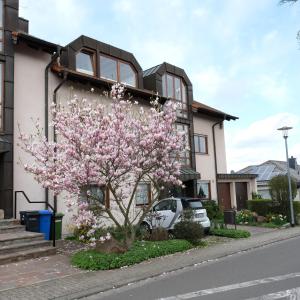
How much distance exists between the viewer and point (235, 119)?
2545cm

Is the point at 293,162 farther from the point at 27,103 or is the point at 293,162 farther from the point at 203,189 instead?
the point at 27,103

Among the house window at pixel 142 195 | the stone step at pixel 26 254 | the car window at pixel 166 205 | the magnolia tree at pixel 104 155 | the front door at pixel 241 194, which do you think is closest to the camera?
the stone step at pixel 26 254

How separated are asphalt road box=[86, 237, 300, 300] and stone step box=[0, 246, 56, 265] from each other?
3.62 metres

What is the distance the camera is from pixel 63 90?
1614cm

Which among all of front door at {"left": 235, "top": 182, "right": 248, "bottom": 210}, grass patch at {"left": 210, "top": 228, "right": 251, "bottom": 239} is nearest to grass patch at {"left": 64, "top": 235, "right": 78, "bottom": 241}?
grass patch at {"left": 210, "top": 228, "right": 251, "bottom": 239}

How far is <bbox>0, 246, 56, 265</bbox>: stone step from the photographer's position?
33.3ft

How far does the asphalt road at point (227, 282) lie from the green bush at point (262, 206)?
10.1m

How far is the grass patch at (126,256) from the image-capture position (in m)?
9.73

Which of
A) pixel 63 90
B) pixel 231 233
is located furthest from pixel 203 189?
pixel 63 90

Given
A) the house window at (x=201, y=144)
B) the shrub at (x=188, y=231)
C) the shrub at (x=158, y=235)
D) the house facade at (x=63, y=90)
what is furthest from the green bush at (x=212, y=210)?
the shrub at (x=158, y=235)

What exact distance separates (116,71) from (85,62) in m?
1.72

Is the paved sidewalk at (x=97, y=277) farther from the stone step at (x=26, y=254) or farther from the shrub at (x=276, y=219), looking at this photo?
the shrub at (x=276, y=219)

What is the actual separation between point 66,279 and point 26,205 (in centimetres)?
609

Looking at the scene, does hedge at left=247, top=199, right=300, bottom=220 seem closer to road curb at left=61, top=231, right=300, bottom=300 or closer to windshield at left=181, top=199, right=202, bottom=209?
road curb at left=61, top=231, right=300, bottom=300
